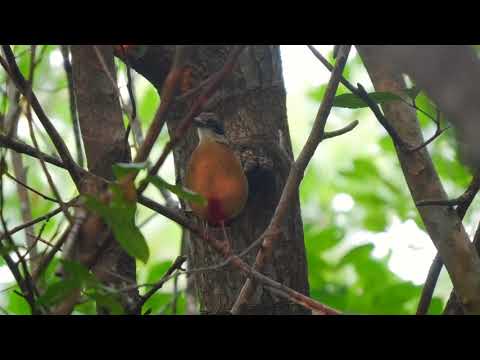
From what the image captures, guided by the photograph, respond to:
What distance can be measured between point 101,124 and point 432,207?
2.89 ft

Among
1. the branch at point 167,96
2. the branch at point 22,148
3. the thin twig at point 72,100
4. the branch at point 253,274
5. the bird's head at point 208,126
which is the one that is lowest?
the branch at point 253,274

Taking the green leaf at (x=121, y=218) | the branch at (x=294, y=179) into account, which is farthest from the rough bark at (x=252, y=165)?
the green leaf at (x=121, y=218)

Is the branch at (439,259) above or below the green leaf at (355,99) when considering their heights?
below

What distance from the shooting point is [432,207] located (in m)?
1.82

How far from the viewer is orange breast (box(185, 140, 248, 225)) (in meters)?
1.72

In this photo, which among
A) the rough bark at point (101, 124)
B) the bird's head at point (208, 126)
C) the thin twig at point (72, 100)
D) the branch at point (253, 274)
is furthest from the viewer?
the thin twig at point (72, 100)

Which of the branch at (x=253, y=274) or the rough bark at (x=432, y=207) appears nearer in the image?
the branch at (x=253, y=274)

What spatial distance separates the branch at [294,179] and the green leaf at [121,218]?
1.10 ft

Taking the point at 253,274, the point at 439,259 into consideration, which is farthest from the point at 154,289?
the point at 439,259

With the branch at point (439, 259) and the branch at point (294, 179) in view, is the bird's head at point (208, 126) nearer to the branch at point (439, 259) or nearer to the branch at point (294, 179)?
the branch at point (294, 179)

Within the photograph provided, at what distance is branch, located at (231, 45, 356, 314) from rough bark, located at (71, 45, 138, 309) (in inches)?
15.1

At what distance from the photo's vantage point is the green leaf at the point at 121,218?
3.70 ft

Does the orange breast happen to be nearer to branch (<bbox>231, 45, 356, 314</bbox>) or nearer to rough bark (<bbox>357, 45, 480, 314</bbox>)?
branch (<bbox>231, 45, 356, 314</bbox>)
